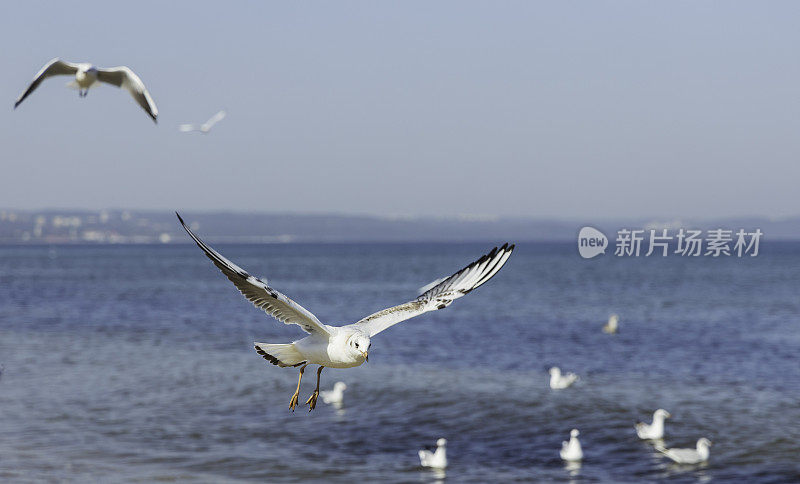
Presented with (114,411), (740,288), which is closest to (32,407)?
(114,411)

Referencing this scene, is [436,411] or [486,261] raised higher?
[486,261]

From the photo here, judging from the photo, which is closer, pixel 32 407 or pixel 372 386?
pixel 32 407

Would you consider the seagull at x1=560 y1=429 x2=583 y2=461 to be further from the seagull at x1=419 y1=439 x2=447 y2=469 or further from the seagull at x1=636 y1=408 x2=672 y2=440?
the seagull at x1=419 y1=439 x2=447 y2=469

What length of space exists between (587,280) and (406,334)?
5738 centimetres

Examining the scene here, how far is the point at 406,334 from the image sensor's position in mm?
36969

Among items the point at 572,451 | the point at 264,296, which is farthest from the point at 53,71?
the point at 572,451

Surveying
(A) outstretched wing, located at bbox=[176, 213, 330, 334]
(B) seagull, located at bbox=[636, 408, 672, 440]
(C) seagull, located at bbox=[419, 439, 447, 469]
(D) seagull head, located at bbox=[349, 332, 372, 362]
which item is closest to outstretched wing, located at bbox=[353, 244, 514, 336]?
(A) outstretched wing, located at bbox=[176, 213, 330, 334]

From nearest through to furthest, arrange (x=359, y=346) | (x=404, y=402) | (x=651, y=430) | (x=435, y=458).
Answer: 1. (x=359, y=346)
2. (x=435, y=458)
3. (x=651, y=430)
4. (x=404, y=402)

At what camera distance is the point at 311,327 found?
8367 mm

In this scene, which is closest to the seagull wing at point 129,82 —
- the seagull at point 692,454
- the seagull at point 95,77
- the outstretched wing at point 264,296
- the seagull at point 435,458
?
the seagull at point 95,77

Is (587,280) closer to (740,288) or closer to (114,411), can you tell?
(740,288)

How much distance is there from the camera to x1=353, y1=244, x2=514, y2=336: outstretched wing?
30.9 feet

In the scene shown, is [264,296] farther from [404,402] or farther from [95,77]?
[404,402]

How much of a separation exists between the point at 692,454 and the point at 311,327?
1108 centimetres
